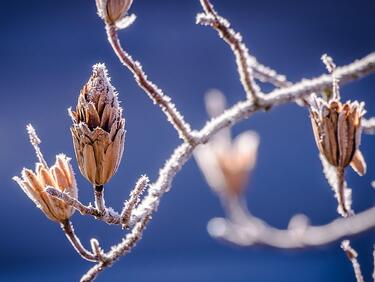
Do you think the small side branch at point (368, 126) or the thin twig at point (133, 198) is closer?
the thin twig at point (133, 198)

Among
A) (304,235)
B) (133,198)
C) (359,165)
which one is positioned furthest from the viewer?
(359,165)

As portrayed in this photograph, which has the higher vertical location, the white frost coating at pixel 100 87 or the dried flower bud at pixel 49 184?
the dried flower bud at pixel 49 184

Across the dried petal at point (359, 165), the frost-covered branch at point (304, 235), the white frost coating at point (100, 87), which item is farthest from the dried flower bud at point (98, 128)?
the dried petal at point (359, 165)

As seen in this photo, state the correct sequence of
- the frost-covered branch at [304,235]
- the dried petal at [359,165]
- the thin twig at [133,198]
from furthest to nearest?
the dried petal at [359,165] < the thin twig at [133,198] < the frost-covered branch at [304,235]

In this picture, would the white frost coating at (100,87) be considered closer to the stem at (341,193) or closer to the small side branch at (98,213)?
the small side branch at (98,213)

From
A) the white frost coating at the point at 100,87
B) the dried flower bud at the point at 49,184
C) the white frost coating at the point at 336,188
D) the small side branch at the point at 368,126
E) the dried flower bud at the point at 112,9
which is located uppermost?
the dried flower bud at the point at 112,9

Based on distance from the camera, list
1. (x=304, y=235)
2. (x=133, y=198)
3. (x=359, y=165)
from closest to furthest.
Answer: (x=304, y=235) → (x=133, y=198) → (x=359, y=165)

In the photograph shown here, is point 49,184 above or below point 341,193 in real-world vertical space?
above

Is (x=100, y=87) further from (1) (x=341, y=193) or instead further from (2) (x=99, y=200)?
(1) (x=341, y=193)

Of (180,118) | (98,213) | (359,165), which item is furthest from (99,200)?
(359,165)
